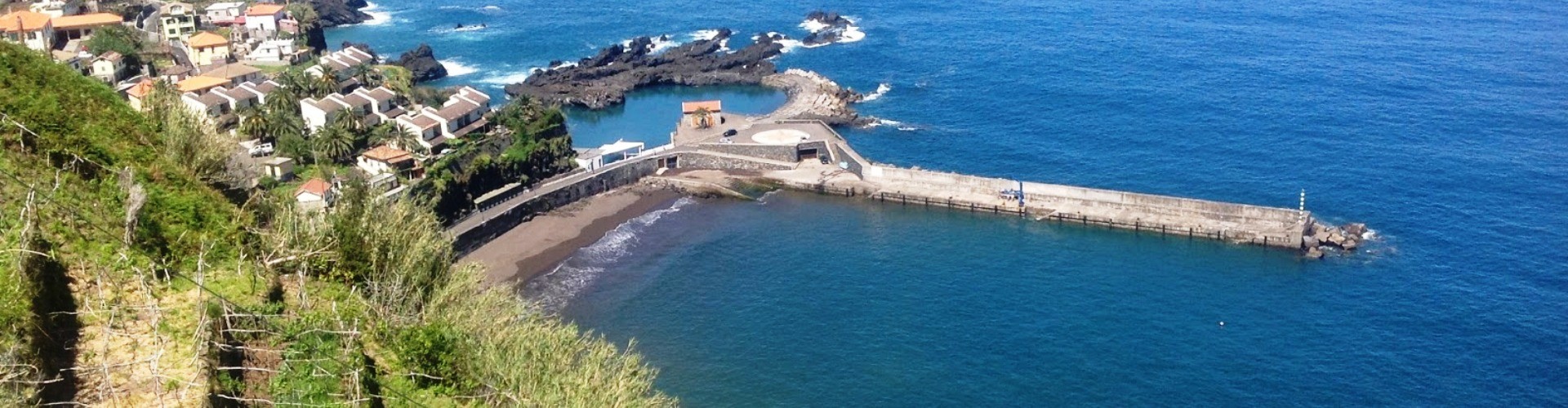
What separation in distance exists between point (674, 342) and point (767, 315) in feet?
18.3

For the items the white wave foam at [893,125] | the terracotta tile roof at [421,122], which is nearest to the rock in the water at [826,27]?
the white wave foam at [893,125]

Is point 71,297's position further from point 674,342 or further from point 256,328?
point 674,342

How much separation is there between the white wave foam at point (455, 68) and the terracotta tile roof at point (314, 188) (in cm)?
4957

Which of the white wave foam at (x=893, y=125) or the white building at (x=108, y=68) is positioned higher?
the white building at (x=108, y=68)

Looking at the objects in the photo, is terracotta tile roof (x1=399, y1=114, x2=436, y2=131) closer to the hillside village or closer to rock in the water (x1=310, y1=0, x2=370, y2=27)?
the hillside village

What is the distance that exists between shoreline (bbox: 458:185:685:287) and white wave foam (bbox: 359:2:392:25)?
74.6 m

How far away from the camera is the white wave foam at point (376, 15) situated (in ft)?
474

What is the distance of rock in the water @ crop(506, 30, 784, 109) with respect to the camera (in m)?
108

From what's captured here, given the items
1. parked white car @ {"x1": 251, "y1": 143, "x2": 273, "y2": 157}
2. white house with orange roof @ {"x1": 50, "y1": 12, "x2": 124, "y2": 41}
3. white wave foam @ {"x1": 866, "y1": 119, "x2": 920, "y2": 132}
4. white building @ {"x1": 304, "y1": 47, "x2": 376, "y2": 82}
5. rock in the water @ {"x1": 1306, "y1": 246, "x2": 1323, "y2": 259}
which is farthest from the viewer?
white house with orange roof @ {"x1": 50, "y1": 12, "x2": 124, "y2": 41}

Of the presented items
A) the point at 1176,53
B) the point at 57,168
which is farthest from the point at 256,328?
the point at 1176,53

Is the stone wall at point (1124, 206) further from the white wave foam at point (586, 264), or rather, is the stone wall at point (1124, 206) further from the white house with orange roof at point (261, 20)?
the white house with orange roof at point (261, 20)

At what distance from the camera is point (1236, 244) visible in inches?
2849

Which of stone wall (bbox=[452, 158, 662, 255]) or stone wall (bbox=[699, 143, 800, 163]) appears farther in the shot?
stone wall (bbox=[699, 143, 800, 163])

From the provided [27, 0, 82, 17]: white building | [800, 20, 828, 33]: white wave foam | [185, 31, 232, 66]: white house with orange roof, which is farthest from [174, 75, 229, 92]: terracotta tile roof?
[800, 20, 828, 33]: white wave foam
